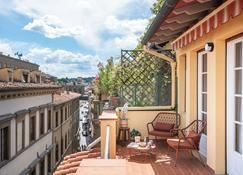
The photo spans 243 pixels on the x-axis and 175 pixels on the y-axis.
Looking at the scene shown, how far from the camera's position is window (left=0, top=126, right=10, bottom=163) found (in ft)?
53.1

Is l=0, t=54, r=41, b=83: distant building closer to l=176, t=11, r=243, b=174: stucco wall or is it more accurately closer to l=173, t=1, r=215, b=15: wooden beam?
l=176, t=11, r=243, b=174: stucco wall

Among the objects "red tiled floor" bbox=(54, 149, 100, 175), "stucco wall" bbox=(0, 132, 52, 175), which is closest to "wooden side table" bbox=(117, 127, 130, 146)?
"red tiled floor" bbox=(54, 149, 100, 175)

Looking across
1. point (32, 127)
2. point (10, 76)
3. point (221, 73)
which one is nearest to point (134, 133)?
point (221, 73)

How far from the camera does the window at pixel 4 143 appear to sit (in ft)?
53.1

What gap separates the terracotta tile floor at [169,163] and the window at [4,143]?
8.60 metres

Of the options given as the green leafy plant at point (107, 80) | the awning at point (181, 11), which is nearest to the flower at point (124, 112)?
the awning at point (181, 11)

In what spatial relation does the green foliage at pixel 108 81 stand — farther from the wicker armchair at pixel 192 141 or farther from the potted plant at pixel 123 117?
the wicker armchair at pixel 192 141

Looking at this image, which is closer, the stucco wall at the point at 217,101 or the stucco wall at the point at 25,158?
the stucco wall at the point at 217,101

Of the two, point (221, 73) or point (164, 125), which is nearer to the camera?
point (221, 73)

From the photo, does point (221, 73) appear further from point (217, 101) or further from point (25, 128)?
point (25, 128)

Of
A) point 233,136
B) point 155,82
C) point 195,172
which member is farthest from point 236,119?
point 155,82

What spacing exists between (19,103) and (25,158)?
344cm

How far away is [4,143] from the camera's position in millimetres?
16641

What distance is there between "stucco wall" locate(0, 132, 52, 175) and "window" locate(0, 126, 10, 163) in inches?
→ 18.0
